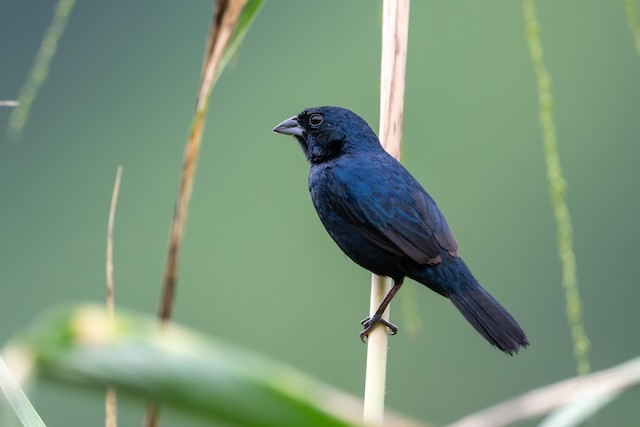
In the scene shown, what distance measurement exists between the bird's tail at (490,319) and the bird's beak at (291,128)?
907mm

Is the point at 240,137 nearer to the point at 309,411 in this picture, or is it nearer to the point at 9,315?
the point at 9,315

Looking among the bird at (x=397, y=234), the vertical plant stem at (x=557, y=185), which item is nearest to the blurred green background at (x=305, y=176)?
the bird at (x=397, y=234)

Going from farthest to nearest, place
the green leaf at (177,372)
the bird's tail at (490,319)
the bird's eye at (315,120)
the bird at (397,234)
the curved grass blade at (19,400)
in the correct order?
the bird's eye at (315,120)
the bird at (397,234)
the bird's tail at (490,319)
the curved grass blade at (19,400)
the green leaf at (177,372)

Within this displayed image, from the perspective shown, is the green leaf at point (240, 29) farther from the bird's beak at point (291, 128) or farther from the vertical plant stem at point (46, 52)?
the bird's beak at point (291, 128)

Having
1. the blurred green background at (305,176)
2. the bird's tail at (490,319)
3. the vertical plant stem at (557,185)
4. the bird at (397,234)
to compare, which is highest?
the blurred green background at (305,176)

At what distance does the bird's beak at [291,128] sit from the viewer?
151 inches

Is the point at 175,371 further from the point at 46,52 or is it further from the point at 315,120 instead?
the point at 315,120

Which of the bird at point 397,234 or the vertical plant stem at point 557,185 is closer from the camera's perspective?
the vertical plant stem at point 557,185

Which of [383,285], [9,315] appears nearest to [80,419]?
[9,315]

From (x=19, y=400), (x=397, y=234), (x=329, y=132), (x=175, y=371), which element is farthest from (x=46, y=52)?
(x=329, y=132)

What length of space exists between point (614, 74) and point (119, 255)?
4840 millimetres

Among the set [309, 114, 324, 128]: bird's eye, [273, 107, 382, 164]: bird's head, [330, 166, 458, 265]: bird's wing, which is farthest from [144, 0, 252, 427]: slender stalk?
[309, 114, 324, 128]: bird's eye

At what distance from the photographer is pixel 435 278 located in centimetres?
325

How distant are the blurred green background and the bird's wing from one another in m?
4.54
